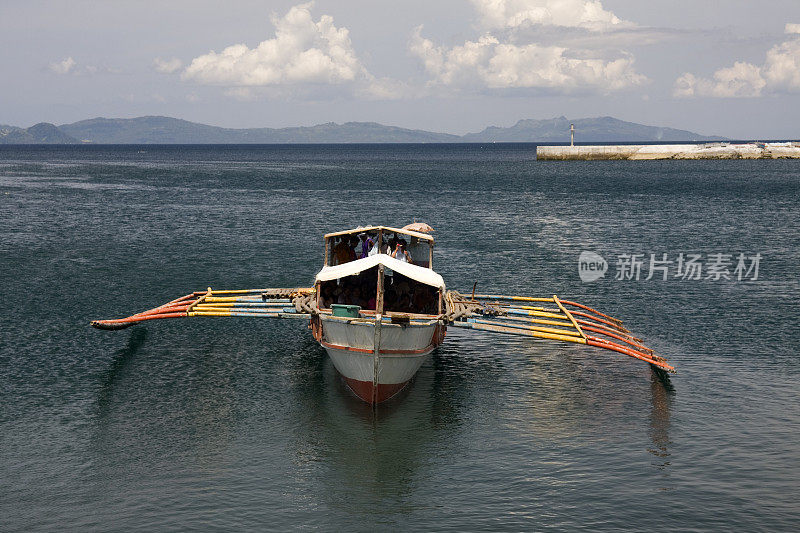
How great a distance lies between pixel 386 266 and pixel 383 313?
175 cm

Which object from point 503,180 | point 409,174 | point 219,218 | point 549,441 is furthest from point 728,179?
point 549,441

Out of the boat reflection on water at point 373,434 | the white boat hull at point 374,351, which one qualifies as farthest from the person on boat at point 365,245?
the white boat hull at point 374,351

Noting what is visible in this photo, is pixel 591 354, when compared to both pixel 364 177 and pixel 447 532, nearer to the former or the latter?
pixel 447 532

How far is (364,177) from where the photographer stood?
6255 inches

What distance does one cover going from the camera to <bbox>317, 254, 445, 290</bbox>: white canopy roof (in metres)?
27.0

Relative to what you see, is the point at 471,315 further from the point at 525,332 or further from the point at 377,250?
the point at 377,250

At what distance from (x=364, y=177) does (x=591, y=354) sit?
423 ft

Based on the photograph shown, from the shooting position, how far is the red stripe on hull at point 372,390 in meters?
26.0

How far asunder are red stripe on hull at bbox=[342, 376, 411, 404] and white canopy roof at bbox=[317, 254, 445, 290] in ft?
12.5

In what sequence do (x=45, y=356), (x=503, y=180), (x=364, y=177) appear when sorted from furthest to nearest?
(x=364, y=177)
(x=503, y=180)
(x=45, y=356)

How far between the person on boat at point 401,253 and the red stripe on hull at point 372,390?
5.87 metres

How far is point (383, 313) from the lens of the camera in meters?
26.3

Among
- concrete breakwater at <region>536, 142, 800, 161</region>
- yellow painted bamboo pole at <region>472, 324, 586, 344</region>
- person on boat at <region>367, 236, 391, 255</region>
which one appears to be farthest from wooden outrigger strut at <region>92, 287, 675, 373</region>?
concrete breakwater at <region>536, 142, 800, 161</region>

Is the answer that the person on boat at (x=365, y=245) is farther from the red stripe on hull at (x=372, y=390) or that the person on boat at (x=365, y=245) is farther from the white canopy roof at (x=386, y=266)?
the red stripe on hull at (x=372, y=390)
